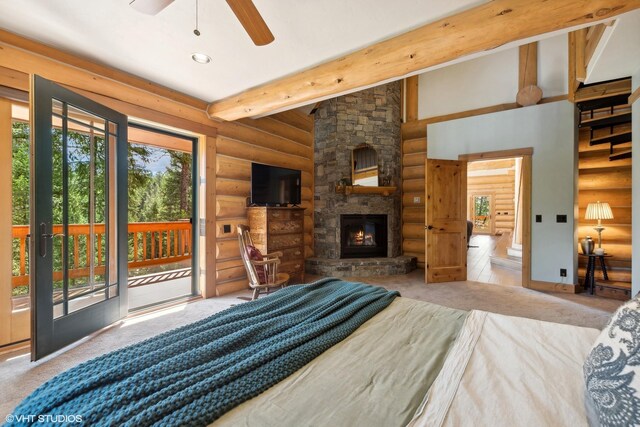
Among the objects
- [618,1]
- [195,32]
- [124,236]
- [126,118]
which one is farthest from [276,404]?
[126,118]

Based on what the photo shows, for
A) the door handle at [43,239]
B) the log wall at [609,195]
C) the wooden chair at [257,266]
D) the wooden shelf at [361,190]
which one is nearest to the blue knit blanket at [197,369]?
the door handle at [43,239]

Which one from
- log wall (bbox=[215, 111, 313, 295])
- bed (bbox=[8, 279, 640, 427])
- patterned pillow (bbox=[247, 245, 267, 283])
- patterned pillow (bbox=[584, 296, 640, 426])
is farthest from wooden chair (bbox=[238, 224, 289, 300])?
patterned pillow (bbox=[584, 296, 640, 426])

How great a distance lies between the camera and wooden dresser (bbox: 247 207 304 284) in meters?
3.75

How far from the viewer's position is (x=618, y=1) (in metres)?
1.74

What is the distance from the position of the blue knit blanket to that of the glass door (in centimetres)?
178

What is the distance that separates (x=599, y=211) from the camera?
3713mm

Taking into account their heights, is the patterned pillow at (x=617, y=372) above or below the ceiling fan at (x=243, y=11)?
below

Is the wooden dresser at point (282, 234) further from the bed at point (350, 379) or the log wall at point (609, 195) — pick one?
the log wall at point (609, 195)

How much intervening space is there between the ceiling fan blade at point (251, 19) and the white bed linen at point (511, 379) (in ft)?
6.74

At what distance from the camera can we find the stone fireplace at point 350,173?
5121mm

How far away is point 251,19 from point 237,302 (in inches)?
118

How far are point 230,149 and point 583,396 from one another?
399 centimetres

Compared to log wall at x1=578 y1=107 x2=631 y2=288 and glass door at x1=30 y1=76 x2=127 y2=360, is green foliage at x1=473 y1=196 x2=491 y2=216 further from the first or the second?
glass door at x1=30 y1=76 x2=127 y2=360

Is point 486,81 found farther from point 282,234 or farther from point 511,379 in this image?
point 511,379
